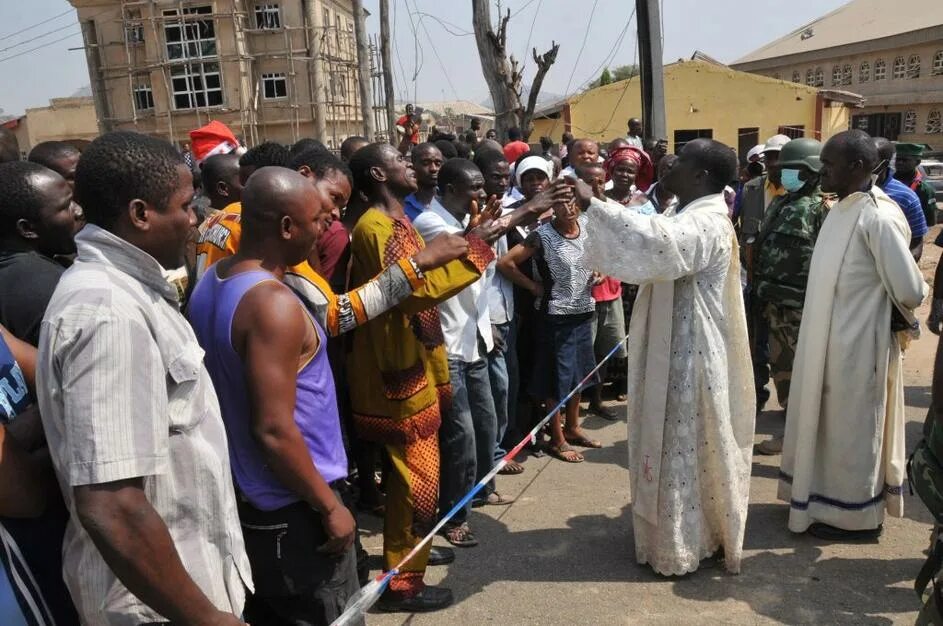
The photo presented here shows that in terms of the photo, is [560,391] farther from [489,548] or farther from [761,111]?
[761,111]

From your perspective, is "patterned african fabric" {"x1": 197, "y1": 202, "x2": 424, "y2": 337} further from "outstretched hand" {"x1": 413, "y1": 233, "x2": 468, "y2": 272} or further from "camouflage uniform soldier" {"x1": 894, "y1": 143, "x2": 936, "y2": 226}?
"camouflage uniform soldier" {"x1": 894, "y1": 143, "x2": 936, "y2": 226}

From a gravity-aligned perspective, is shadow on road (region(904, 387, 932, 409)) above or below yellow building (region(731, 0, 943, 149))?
below

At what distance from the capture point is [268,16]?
90.5 feet

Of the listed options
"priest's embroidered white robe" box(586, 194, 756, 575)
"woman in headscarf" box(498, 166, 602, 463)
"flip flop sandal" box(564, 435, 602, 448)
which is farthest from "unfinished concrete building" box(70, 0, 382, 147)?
"priest's embroidered white robe" box(586, 194, 756, 575)

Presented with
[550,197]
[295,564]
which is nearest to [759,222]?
[550,197]

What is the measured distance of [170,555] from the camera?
144cm

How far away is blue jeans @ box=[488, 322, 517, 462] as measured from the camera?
4.32 m

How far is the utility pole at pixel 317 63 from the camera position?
2744cm

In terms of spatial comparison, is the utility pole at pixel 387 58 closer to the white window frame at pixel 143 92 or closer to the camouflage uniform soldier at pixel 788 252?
the camouflage uniform soldier at pixel 788 252

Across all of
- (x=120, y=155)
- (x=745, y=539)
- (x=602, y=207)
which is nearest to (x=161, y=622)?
(x=120, y=155)

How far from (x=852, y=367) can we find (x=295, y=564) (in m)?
2.93

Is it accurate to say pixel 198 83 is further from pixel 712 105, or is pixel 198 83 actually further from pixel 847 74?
pixel 847 74

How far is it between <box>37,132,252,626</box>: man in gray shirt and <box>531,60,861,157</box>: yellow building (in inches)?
853

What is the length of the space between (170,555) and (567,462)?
3.75 m
